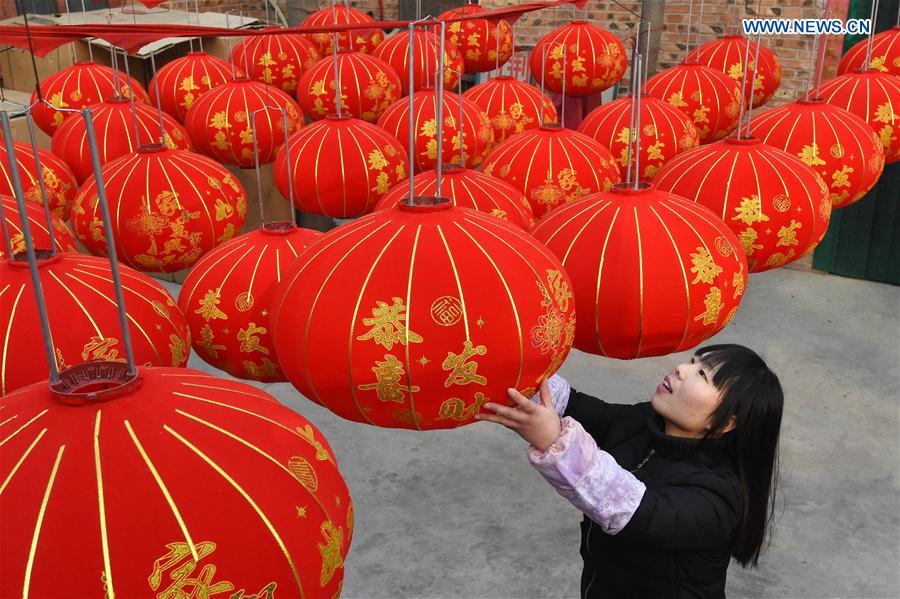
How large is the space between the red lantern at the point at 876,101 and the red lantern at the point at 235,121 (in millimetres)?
2046

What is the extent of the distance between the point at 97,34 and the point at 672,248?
1299mm

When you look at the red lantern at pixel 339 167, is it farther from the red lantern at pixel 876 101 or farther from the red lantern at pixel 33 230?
the red lantern at pixel 876 101

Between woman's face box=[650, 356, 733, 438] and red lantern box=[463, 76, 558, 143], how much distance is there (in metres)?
1.98

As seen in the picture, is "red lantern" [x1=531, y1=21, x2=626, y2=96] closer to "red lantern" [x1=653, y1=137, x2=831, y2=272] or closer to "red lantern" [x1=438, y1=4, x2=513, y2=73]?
"red lantern" [x1=438, y1=4, x2=513, y2=73]

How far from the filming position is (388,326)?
4.08ft

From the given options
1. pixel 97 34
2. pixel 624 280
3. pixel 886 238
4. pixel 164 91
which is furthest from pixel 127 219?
pixel 886 238

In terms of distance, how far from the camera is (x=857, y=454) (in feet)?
14.8

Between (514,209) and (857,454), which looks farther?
(857,454)

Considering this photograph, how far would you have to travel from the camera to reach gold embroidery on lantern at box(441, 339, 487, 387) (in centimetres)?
124

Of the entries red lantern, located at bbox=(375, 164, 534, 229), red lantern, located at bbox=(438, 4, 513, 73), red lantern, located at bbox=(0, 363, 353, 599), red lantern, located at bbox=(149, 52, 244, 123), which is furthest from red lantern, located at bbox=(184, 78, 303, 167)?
red lantern, located at bbox=(0, 363, 353, 599)

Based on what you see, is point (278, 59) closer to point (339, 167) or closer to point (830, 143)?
point (339, 167)

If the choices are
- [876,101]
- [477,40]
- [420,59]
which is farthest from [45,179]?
[876,101]

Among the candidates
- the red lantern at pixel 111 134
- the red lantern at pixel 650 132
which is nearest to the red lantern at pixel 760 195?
the red lantern at pixel 650 132

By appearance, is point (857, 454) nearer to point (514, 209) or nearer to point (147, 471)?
point (514, 209)
